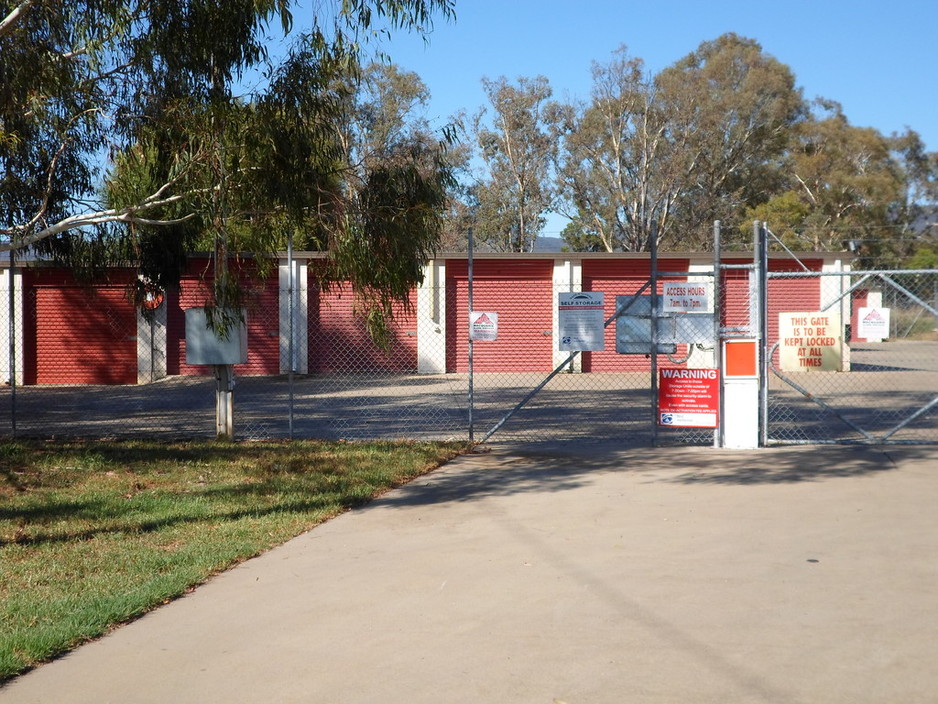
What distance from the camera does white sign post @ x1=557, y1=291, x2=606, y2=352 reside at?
11430 millimetres

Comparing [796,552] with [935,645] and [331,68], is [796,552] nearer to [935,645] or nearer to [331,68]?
[935,645]

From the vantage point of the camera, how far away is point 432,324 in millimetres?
25047

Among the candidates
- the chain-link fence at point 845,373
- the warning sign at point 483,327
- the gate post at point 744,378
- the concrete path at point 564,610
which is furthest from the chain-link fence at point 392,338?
the concrete path at point 564,610

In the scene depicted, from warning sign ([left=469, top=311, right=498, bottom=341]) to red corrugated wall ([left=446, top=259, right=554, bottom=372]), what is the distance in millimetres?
12777

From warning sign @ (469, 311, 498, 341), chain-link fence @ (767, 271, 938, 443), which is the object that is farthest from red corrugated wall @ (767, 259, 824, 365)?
warning sign @ (469, 311, 498, 341)

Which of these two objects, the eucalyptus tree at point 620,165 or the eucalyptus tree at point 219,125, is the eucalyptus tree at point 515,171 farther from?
the eucalyptus tree at point 219,125

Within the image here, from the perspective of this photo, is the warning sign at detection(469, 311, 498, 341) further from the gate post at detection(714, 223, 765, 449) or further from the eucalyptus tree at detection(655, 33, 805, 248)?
the eucalyptus tree at detection(655, 33, 805, 248)

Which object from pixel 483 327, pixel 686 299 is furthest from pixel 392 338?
pixel 686 299

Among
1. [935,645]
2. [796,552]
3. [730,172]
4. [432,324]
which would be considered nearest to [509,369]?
[432,324]

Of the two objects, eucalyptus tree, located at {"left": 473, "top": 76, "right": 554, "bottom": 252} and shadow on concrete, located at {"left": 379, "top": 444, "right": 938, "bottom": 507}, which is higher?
eucalyptus tree, located at {"left": 473, "top": 76, "right": 554, "bottom": 252}

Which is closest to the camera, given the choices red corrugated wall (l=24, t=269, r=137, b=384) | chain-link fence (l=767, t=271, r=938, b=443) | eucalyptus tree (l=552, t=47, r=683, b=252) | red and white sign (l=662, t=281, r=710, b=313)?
red and white sign (l=662, t=281, r=710, b=313)

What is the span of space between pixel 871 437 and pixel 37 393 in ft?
57.8

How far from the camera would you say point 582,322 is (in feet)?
37.5

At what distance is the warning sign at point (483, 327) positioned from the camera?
11.7 m
